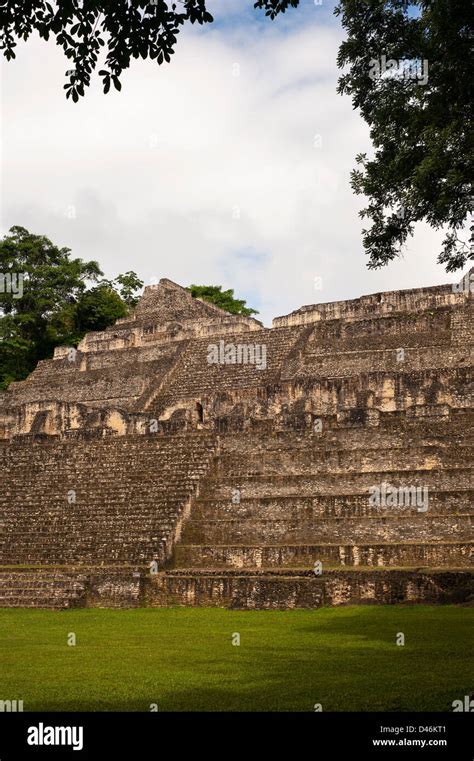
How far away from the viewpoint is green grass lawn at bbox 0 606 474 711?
22.2 feet

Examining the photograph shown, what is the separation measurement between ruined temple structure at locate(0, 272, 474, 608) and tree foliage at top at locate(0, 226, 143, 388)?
10.0 meters

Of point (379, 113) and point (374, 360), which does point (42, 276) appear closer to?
point (374, 360)

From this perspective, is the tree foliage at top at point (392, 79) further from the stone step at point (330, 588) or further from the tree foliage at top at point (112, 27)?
the stone step at point (330, 588)

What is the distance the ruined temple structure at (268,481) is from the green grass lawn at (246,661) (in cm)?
156

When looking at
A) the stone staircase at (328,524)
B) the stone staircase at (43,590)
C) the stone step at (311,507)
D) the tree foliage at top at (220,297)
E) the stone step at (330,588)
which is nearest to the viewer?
the stone step at (330,588)

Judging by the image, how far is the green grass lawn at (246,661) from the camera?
6766 millimetres

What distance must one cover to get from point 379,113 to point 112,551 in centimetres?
969

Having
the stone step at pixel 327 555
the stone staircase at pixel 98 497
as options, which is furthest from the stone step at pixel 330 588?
the stone staircase at pixel 98 497

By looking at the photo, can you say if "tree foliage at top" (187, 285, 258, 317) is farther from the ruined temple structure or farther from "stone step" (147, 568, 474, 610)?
"stone step" (147, 568, 474, 610)

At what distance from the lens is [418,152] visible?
9.68 m

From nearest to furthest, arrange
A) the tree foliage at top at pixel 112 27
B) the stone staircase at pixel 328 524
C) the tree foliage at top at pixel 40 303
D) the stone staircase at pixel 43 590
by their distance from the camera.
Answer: the tree foliage at top at pixel 112 27 < the stone staircase at pixel 328 524 < the stone staircase at pixel 43 590 < the tree foliage at top at pixel 40 303

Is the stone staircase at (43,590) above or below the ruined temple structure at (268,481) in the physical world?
below

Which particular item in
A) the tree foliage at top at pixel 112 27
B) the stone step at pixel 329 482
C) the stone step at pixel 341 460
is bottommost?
the stone step at pixel 329 482

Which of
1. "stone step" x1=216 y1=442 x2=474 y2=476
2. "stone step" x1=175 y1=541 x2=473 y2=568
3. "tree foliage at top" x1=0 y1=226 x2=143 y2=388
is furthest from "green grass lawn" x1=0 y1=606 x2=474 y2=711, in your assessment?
"tree foliage at top" x1=0 y1=226 x2=143 y2=388
